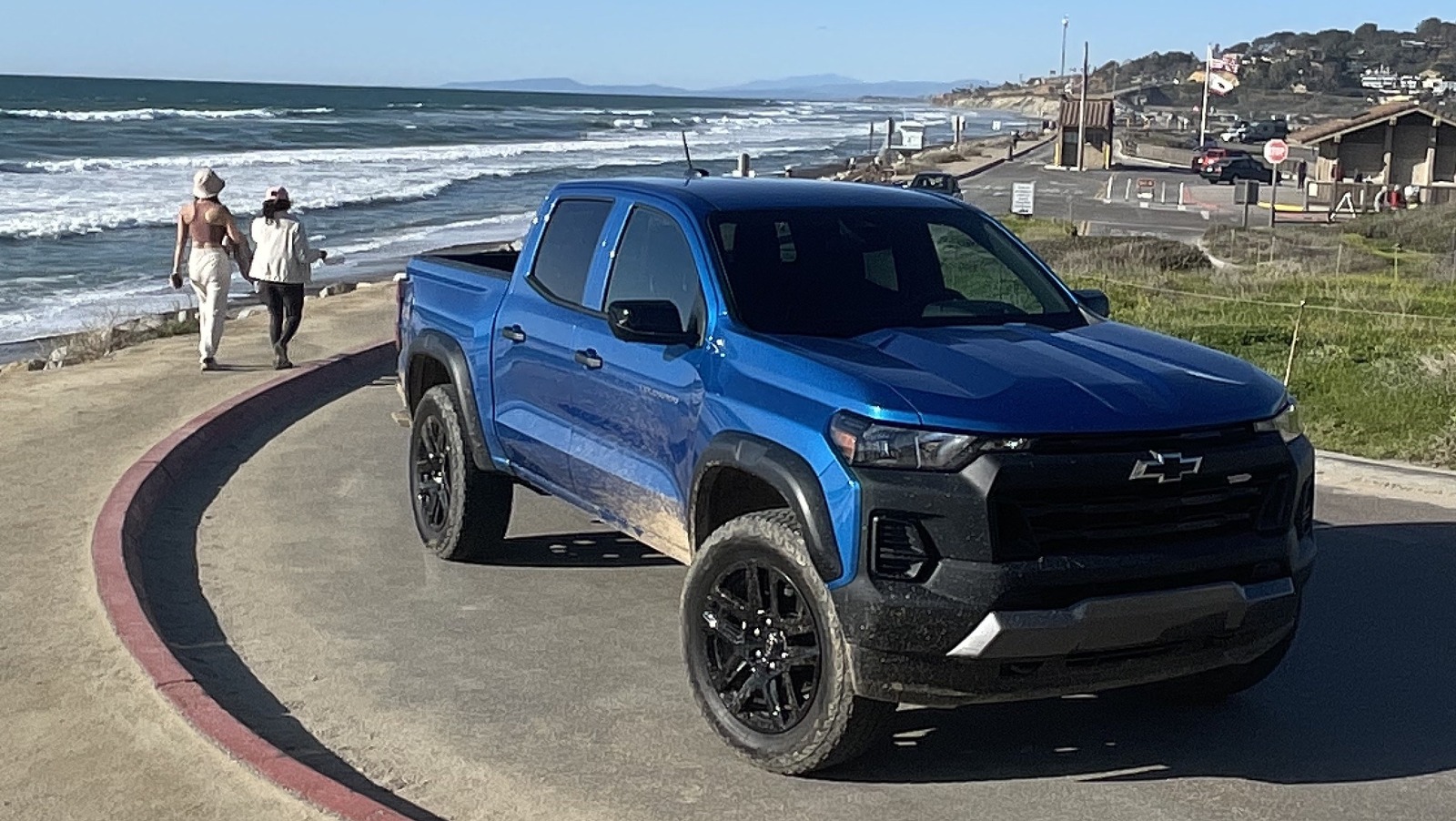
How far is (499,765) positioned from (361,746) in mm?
522

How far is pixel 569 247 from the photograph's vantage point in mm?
6898

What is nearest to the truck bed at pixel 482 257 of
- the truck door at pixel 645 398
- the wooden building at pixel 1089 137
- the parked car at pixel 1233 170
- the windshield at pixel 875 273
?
the truck door at pixel 645 398

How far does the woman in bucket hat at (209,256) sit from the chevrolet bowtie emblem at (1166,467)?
9.47m

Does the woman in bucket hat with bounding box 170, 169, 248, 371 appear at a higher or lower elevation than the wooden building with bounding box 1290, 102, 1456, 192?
higher

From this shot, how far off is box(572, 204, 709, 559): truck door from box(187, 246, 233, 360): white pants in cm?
708

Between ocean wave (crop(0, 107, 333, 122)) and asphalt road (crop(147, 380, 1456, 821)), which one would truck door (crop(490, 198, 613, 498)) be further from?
ocean wave (crop(0, 107, 333, 122))

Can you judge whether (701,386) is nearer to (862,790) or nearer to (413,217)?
(862,790)

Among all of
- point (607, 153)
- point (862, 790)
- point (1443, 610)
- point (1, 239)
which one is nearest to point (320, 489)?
point (862, 790)

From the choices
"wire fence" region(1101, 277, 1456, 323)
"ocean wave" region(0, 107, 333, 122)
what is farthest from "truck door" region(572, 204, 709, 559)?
"ocean wave" region(0, 107, 333, 122)

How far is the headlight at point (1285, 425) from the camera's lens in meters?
5.04

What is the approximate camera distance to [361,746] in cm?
549

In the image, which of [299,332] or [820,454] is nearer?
[820,454]

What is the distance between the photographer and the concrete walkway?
4.99m

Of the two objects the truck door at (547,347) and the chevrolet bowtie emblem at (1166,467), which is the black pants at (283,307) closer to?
the truck door at (547,347)
